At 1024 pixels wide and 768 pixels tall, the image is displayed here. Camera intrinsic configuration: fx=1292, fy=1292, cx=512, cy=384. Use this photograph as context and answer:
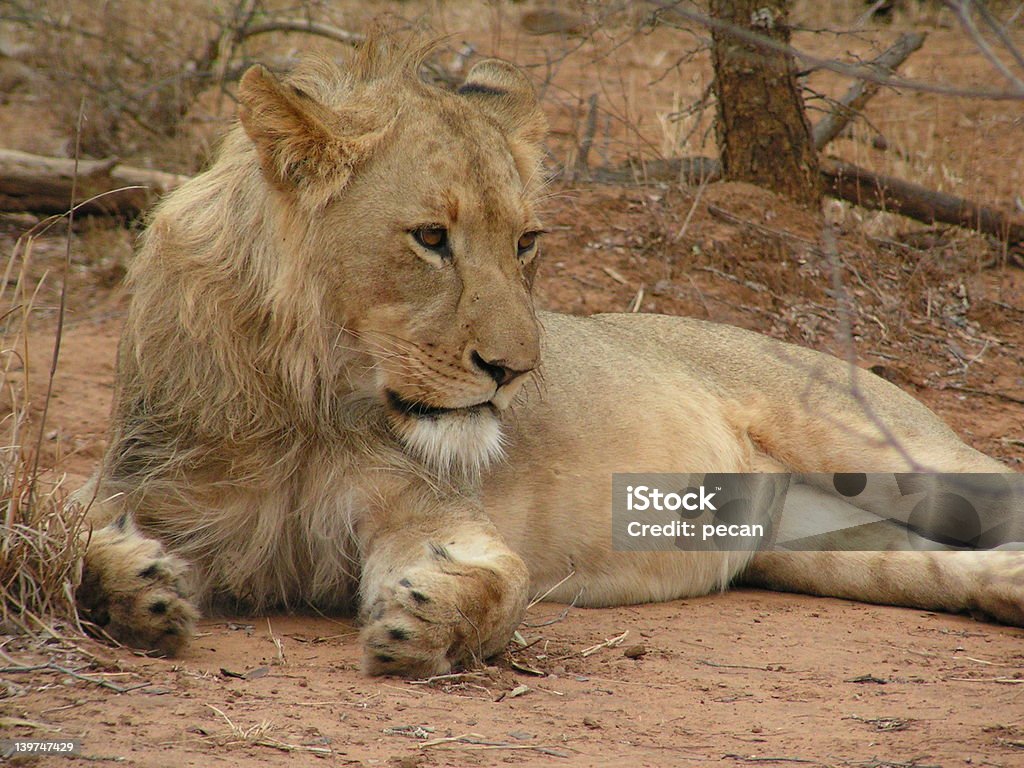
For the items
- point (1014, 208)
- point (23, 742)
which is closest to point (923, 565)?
point (23, 742)

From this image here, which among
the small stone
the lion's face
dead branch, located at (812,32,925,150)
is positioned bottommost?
the small stone

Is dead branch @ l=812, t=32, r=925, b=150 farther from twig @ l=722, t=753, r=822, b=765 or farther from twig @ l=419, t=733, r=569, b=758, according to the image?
twig @ l=419, t=733, r=569, b=758

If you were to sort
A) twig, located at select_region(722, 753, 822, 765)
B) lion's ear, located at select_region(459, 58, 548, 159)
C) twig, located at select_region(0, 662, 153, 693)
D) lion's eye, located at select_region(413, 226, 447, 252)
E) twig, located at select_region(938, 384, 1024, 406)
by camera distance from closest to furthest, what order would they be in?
twig, located at select_region(722, 753, 822, 765), twig, located at select_region(0, 662, 153, 693), lion's eye, located at select_region(413, 226, 447, 252), lion's ear, located at select_region(459, 58, 548, 159), twig, located at select_region(938, 384, 1024, 406)

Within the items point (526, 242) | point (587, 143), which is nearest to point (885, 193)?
point (587, 143)

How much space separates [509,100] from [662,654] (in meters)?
1.74

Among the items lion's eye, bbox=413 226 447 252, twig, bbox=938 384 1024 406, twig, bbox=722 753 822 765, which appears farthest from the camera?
twig, bbox=938 384 1024 406

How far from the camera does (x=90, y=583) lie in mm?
3146

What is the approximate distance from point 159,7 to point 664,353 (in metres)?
6.36

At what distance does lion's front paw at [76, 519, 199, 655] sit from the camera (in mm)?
3113

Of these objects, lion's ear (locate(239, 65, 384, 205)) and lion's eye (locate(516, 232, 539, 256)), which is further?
lion's eye (locate(516, 232, 539, 256))

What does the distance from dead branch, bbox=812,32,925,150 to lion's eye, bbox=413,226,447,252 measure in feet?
14.7

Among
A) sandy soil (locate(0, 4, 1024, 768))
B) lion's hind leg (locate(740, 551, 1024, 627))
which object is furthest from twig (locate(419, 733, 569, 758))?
lion's hind leg (locate(740, 551, 1024, 627))

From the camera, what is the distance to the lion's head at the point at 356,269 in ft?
11.0

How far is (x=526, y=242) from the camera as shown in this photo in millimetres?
3639
